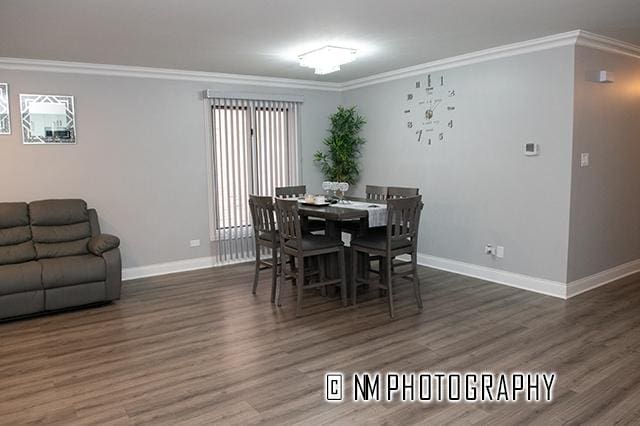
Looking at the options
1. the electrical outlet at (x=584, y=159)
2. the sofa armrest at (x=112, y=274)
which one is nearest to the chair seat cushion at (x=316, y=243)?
the sofa armrest at (x=112, y=274)

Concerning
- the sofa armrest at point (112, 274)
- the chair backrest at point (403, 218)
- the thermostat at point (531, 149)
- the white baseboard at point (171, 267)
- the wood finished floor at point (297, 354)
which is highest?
the thermostat at point (531, 149)

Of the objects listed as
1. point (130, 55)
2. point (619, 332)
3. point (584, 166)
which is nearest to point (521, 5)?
point (584, 166)

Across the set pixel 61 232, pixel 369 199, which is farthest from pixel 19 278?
pixel 369 199

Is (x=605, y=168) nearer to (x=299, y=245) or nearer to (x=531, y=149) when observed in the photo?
(x=531, y=149)

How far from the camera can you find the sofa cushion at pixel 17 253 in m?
4.42

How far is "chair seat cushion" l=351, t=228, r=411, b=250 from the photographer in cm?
412

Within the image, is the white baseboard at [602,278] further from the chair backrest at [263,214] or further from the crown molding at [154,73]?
the crown molding at [154,73]

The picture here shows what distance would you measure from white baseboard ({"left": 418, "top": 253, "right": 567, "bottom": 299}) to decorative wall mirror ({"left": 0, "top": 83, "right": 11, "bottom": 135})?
4852 mm

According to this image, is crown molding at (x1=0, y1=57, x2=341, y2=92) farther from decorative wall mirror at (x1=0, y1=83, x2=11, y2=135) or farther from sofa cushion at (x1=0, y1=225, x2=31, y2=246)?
sofa cushion at (x1=0, y1=225, x2=31, y2=246)

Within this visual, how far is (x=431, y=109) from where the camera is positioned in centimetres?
565

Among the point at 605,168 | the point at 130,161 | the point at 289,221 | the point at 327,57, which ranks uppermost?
the point at 327,57

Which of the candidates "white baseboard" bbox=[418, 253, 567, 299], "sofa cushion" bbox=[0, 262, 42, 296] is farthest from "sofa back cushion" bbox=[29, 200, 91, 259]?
"white baseboard" bbox=[418, 253, 567, 299]

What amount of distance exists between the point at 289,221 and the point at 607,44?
3496 millimetres

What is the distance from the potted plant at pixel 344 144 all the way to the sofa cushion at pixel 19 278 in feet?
12.9
